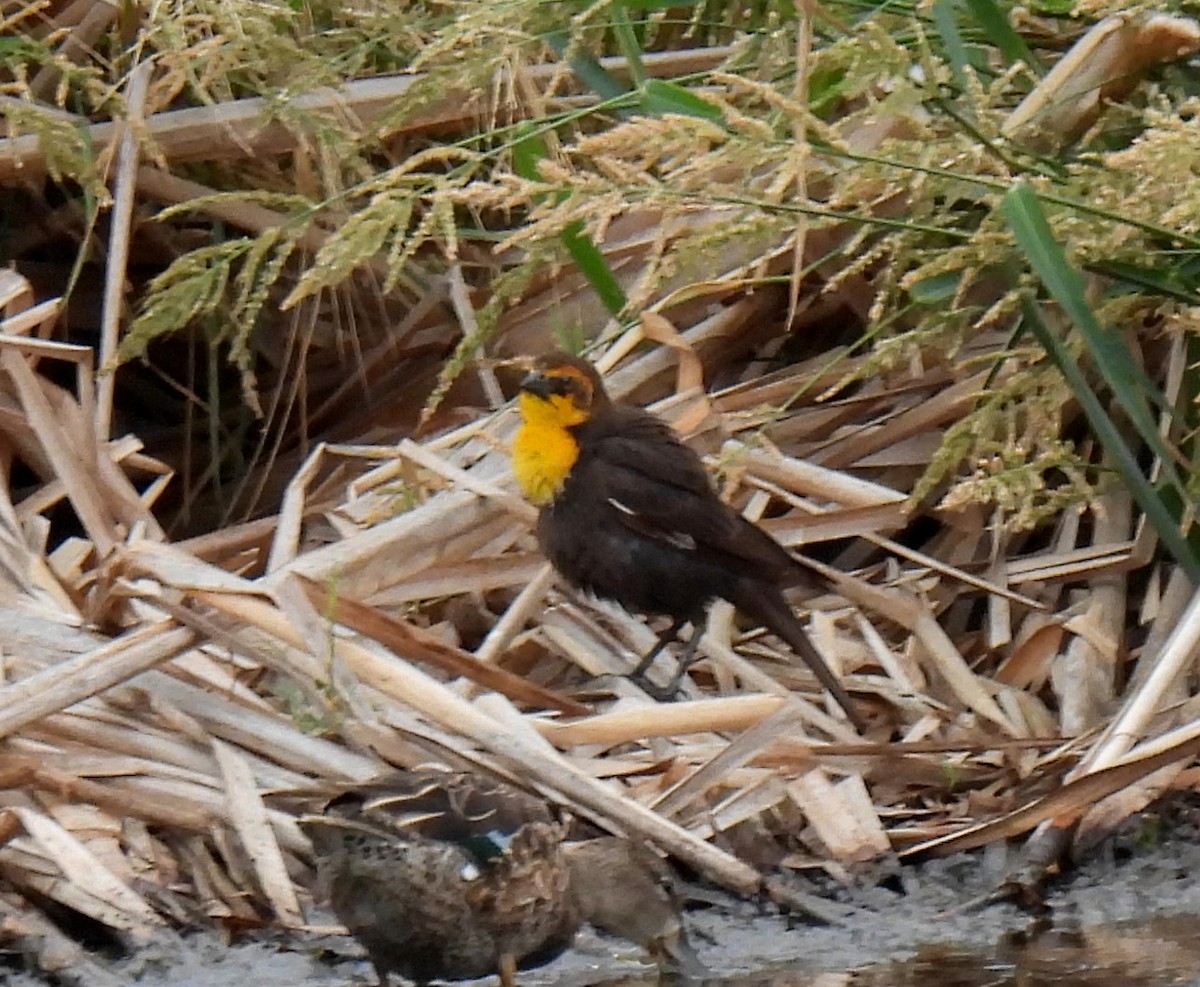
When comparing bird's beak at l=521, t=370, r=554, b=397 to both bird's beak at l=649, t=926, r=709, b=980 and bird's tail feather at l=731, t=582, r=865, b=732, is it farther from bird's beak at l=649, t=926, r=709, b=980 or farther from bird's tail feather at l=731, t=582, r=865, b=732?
bird's beak at l=649, t=926, r=709, b=980

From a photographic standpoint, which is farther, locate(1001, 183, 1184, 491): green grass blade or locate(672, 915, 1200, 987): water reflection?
locate(1001, 183, 1184, 491): green grass blade

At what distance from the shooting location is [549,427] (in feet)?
14.9

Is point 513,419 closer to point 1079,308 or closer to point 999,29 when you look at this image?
point 999,29

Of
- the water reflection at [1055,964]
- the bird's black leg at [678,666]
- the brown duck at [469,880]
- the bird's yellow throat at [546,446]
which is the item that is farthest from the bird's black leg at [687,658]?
the water reflection at [1055,964]

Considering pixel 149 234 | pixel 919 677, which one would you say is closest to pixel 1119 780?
pixel 919 677

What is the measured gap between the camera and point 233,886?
139 inches

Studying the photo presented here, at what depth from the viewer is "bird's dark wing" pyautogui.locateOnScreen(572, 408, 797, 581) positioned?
4508mm

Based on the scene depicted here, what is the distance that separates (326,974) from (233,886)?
0.25 m

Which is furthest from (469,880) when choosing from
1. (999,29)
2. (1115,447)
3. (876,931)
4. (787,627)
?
(999,29)

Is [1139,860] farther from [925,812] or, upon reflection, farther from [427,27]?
[427,27]

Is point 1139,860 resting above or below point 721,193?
below

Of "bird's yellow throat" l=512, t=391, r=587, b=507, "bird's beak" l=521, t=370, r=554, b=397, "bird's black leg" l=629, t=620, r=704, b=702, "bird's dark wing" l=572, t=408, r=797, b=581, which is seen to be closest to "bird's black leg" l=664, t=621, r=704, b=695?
"bird's black leg" l=629, t=620, r=704, b=702

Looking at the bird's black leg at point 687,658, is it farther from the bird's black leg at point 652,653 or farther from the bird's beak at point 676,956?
the bird's beak at point 676,956

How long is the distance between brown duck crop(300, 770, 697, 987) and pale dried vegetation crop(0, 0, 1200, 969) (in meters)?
0.10
